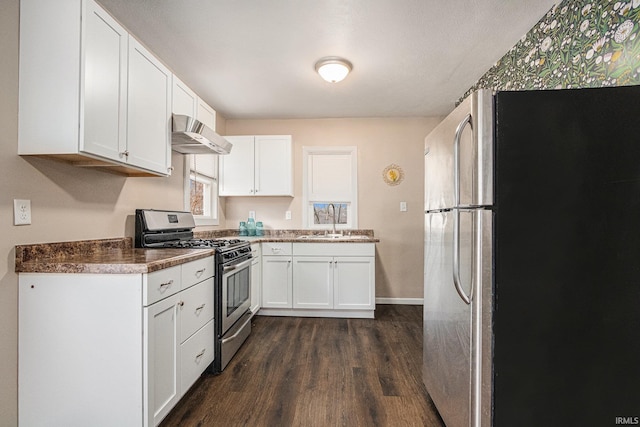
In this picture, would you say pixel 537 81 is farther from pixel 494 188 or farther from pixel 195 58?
pixel 195 58

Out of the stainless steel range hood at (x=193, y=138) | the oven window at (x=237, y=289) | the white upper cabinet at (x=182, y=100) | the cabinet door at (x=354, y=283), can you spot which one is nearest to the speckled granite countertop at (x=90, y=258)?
the oven window at (x=237, y=289)

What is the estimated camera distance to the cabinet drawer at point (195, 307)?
1.81 m

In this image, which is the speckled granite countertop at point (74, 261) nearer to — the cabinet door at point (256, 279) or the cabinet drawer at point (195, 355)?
the cabinet drawer at point (195, 355)

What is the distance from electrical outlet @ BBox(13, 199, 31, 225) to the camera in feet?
4.79

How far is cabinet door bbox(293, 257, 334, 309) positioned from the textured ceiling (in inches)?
72.0

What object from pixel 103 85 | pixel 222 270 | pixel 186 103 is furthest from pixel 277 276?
pixel 103 85

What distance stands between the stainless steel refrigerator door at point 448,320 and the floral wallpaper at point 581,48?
1125 mm

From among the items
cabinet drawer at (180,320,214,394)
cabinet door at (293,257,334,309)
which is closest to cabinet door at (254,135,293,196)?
cabinet door at (293,257,334,309)

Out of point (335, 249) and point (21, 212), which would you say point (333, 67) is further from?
point (21, 212)

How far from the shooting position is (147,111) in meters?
2.01

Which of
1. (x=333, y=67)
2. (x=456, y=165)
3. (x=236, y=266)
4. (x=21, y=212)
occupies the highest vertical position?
(x=333, y=67)

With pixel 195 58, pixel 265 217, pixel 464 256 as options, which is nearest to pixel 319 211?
pixel 265 217

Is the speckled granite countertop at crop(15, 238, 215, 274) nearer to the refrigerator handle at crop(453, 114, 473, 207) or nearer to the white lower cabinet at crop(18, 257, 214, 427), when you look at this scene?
the white lower cabinet at crop(18, 257, 214, 427)

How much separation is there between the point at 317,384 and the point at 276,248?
169 centimetres
